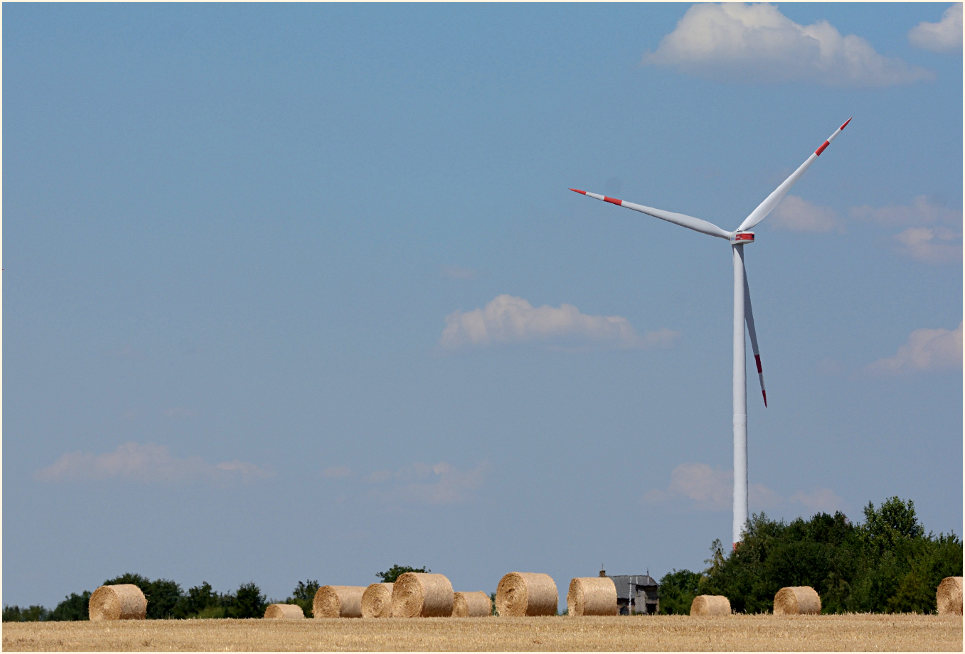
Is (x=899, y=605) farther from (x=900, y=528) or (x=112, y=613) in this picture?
(x=900, y=528)

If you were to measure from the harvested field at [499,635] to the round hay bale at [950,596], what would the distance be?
30.6 feet

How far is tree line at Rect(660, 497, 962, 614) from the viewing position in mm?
64562

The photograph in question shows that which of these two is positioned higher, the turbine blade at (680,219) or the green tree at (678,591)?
the turbine blade at (680,219)

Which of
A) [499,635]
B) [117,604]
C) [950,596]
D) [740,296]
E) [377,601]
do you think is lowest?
[499,635]

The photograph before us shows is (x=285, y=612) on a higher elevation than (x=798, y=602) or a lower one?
lower

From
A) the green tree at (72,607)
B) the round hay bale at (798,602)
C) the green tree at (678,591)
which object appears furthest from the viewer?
the green tree at (72,607)

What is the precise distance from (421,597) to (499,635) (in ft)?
41.7

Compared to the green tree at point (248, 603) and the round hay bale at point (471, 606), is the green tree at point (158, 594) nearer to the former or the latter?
the green tree at point (248, 603)

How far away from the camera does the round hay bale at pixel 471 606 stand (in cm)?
5634

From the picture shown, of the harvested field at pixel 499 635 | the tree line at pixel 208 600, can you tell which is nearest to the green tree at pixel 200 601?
the tree line at pixel 208 600

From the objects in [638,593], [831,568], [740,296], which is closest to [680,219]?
[740,296]

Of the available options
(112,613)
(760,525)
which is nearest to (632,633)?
(112,613)

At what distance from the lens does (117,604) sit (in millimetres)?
53438

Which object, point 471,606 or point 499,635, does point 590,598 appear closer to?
point 471,606
